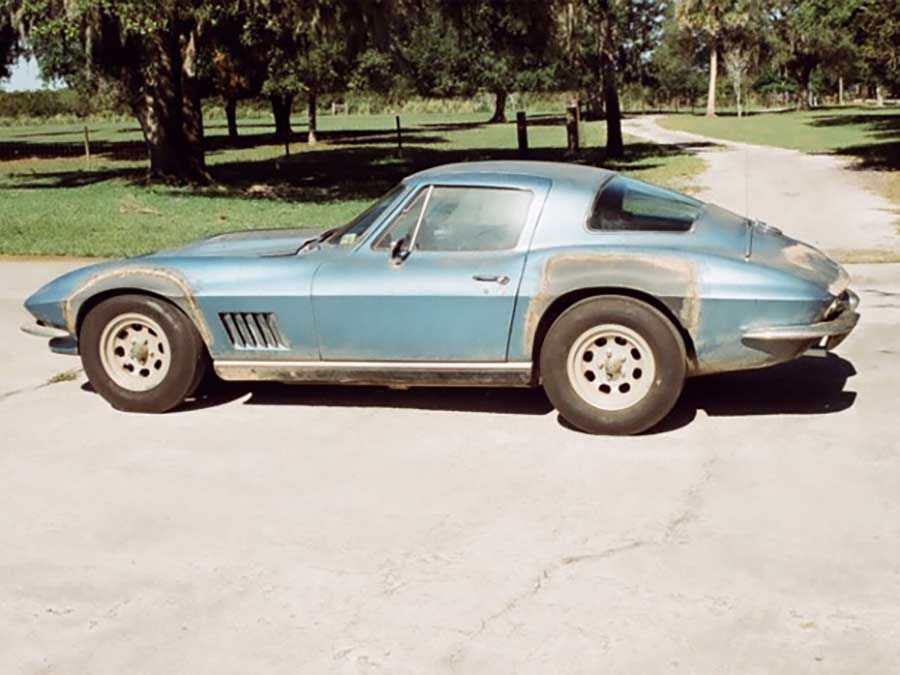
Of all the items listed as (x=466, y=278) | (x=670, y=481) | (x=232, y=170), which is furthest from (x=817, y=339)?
(x=232, y=170)

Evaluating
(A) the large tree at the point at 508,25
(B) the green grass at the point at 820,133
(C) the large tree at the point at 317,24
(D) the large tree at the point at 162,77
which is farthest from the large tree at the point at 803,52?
(D) the large tree at the point at 162,77

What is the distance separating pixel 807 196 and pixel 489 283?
1579cm

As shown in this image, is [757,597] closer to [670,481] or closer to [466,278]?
[670,481]

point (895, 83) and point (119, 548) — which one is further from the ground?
point (895, 83)

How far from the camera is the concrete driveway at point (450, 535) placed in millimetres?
3715

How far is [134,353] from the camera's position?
6.53 metres

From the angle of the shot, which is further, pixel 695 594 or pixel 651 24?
pixel 651 24

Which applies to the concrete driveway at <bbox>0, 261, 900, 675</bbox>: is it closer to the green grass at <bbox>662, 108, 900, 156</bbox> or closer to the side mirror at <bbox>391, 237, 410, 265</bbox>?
the side mirror at <bbox>391, 237, 410, 265</bbox>

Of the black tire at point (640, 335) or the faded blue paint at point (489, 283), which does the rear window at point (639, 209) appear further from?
the black tire at point (640, 335)

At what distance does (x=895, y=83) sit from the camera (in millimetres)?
27016

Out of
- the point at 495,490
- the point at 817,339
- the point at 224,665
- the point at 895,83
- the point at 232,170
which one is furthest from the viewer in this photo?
the point at 232,170

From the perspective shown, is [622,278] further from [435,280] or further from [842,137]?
[842,137]

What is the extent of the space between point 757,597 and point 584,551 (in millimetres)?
713

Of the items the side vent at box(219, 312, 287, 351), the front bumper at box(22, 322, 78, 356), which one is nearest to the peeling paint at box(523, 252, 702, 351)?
the side vent at box(219, 312, 287, 351)
